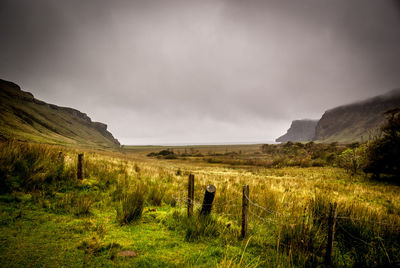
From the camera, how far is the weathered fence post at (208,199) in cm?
507

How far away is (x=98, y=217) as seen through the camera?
16.7 feet

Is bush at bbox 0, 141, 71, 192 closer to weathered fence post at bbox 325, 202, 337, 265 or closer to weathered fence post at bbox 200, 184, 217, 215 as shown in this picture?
weathered fence post at bbox 200, 184, 217, 215

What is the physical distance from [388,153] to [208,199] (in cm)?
1921

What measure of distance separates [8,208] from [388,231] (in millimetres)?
10038

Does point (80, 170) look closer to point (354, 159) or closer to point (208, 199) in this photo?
point (208, 199)

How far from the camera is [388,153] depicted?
15.2 m

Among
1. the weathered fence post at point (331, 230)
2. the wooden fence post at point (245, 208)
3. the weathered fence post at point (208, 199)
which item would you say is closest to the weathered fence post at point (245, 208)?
the wooden fence post at point (245, 208)

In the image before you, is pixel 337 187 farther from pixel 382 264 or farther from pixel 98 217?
pixel 98 217

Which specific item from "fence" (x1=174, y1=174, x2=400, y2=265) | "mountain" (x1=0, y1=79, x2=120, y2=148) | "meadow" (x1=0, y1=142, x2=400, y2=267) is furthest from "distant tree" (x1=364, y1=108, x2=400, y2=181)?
"mountain" (x1=0, y1=79, x2=120, y2=148)

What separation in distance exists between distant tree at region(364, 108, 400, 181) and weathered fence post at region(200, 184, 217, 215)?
1899 cm

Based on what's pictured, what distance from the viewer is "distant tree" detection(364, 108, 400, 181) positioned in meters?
15.0

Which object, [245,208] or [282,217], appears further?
[282,217]

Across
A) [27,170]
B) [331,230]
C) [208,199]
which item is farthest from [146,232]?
[27,170]

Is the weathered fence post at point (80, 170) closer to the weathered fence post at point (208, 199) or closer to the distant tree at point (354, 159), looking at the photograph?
the weathered fence post at point (208, 199)
